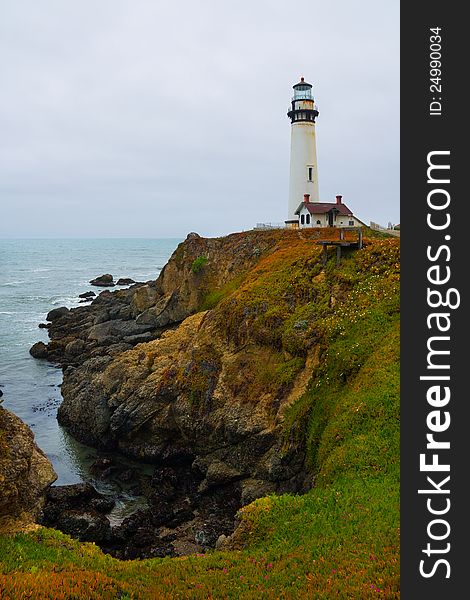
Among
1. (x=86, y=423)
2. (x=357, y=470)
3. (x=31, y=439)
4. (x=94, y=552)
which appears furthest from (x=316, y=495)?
(x=86, y=423)

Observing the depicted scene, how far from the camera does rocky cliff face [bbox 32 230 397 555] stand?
2672 cm

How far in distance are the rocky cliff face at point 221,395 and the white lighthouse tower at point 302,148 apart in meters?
18.3

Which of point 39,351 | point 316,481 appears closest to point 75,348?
point 39,351

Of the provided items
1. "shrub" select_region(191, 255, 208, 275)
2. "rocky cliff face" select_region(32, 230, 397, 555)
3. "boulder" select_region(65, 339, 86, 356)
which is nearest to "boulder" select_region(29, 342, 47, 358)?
"boulder" select_region(65, 339, 86, 356)

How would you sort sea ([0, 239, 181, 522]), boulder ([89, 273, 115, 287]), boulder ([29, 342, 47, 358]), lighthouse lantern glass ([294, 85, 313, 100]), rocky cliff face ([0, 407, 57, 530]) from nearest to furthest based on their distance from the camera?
rocky cliff face ([0, 407, 57, 530])
sea ([0, 239, 181, 522])
boulder ([29, 342, 47, 358])
lighthouse lantern glass ([294, 85, 313, 100])
boulder ([89, 273, 115, 287])

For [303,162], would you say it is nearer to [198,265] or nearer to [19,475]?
[198,265]

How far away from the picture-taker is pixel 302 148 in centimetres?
6006

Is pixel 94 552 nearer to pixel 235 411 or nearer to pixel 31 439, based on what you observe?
pixel 31 439

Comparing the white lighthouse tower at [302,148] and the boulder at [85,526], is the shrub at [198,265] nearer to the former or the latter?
the white lighthouse tower at [302,148]

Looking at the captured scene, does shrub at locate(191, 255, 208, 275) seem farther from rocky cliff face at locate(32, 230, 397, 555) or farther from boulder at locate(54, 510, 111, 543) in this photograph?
boulder at locate(54, 510, 111, 543)

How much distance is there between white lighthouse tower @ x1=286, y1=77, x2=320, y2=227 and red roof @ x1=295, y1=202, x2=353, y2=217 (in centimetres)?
280

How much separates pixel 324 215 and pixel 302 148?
9122mm

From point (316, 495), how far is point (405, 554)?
1092 cm

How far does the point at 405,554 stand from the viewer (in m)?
8.51
